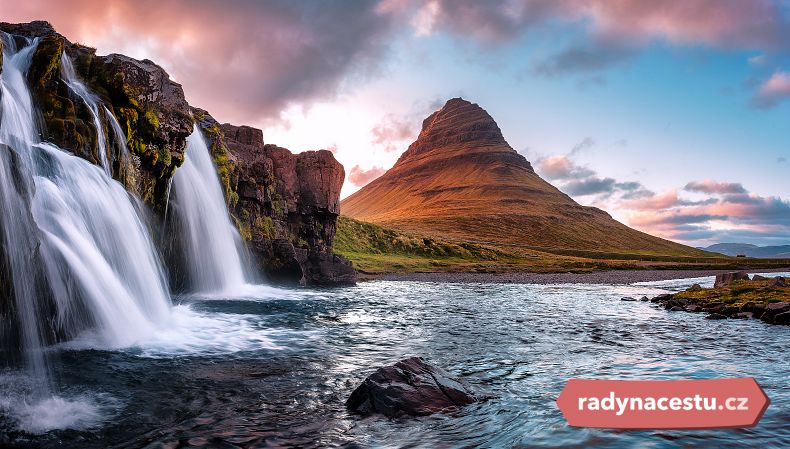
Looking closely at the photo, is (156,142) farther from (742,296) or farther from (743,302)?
(742,296)

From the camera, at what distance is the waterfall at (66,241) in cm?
1325

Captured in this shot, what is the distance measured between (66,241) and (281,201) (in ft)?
137

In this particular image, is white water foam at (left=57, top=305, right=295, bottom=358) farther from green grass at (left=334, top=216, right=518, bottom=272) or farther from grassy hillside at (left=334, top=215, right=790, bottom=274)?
green grass at (left=334, top=216, right=518, bottom=272)

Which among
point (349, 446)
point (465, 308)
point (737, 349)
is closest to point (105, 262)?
point (349, 446)

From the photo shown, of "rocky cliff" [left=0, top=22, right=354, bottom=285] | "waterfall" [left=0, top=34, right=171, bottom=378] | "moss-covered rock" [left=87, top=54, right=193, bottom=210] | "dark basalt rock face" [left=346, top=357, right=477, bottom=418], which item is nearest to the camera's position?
"dark basalt rock face" [left=346, top=357, right=477, bottom=418]

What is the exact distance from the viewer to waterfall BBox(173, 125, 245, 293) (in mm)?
35250

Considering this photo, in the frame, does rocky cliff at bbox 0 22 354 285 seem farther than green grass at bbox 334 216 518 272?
No

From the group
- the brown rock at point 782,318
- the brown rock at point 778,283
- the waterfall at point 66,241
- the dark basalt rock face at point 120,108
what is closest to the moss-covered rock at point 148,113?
the dark basalt rock face at point 120,108

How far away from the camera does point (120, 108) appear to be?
26969 mm

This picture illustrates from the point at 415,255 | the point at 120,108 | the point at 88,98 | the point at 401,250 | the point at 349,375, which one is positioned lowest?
the point at 349,375

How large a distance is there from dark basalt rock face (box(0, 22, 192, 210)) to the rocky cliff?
46 mm

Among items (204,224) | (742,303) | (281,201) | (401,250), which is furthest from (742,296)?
(401,250)

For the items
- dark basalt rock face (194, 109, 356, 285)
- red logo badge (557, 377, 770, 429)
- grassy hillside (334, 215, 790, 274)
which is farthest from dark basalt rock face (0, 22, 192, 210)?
grassy hillside (334, 215, 790, 274)

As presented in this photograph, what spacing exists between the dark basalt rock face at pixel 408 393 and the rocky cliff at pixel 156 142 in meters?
19.2
